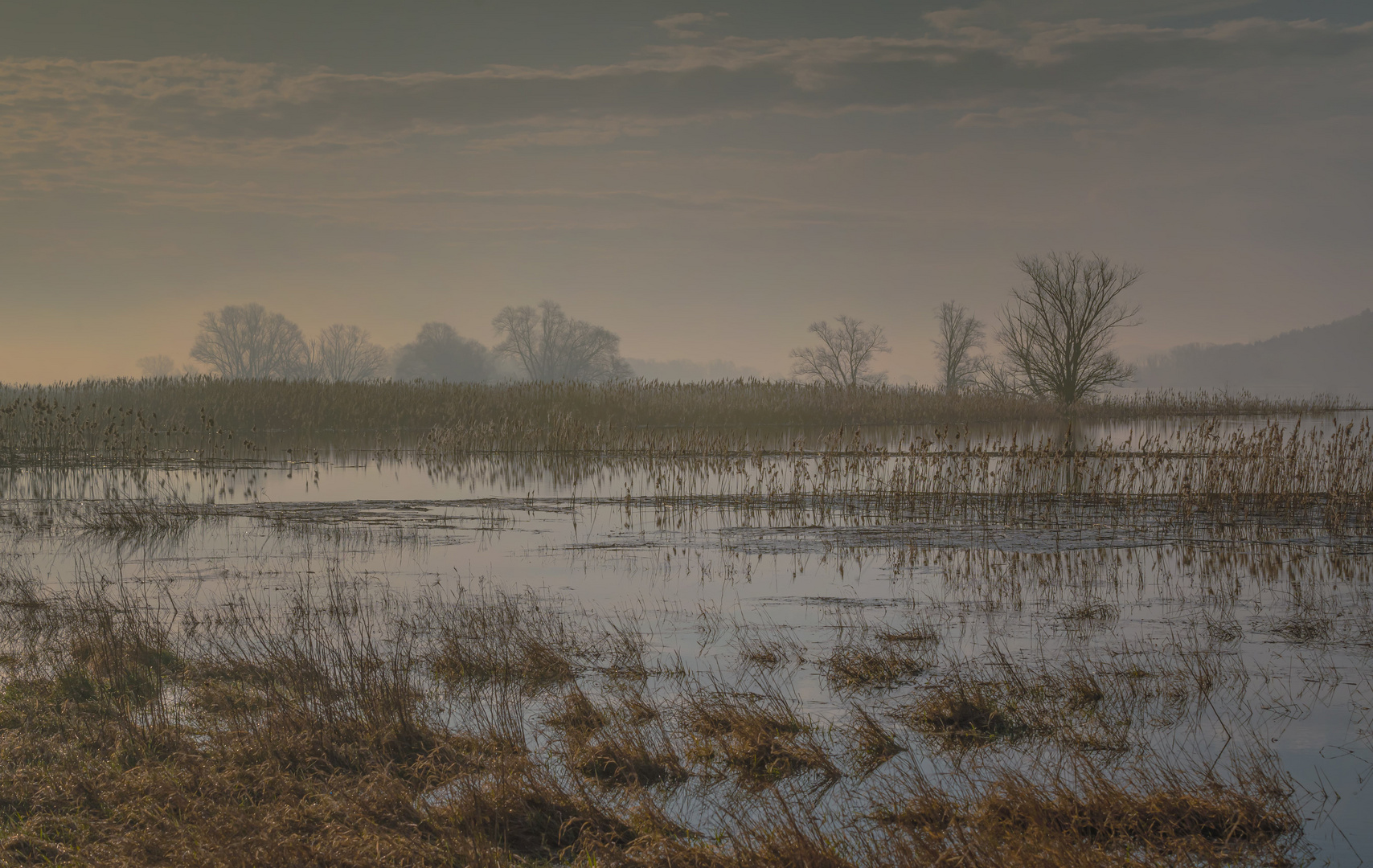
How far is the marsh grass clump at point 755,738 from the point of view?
4961mm

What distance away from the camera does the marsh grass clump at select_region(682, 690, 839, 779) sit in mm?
4961

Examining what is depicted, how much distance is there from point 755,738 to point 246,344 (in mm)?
79058

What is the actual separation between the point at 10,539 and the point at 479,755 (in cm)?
1069

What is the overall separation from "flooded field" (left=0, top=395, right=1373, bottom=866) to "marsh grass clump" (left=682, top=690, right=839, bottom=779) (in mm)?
22

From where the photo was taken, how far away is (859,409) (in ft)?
136

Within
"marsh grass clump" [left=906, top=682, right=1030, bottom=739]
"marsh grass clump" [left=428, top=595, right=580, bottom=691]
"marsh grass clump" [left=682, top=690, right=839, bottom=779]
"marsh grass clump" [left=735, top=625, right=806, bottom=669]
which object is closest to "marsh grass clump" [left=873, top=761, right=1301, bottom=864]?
"marsh grass clump" [left=682, top=690, right=839, bottom=779]

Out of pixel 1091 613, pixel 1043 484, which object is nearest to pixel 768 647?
pixel 1091 613

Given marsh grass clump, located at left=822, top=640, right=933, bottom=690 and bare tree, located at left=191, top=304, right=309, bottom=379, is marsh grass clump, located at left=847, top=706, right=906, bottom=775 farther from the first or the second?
bare tree, located at left=191, top=304, right=309, bottom=379

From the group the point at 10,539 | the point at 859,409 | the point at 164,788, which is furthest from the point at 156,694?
the point at 859,409

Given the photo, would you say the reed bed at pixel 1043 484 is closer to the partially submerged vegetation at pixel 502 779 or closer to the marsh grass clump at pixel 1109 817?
the partially submerged vegetation at pixel 502 779

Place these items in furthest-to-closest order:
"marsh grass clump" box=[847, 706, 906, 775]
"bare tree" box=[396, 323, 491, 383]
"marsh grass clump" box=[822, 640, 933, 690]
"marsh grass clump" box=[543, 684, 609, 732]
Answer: "bare tree" box=[396, 323, 491, 383]
"marsh grass clump" box=[822, 640, 933, 690]
"marsh grass clump" box=[543, 684, 609, 732]
"marsh grass clump" box=[847, 706, 906, 775]

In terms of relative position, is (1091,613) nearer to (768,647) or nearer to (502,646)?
(768,647)

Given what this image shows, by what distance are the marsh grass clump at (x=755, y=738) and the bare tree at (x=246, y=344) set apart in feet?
249

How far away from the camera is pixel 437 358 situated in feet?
282
